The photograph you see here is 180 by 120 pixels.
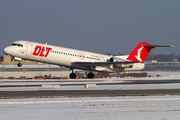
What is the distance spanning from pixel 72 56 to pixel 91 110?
23385 mm

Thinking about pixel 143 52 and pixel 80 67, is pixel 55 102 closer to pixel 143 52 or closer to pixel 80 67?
pixel 80 67

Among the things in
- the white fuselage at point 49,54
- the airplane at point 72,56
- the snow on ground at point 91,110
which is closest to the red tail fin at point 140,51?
the airplane at point 72,56

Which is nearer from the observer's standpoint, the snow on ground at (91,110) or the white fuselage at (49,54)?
the snow on ground at (91,110)

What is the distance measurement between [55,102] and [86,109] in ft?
9.62

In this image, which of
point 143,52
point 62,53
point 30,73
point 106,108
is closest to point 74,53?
point 62,53

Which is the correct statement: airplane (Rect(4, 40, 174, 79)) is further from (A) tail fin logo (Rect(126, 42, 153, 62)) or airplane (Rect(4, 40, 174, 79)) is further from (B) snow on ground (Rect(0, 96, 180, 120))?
(B) snow on ground (Rect(0, 96, 180, 120))

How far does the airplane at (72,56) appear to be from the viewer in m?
32.4

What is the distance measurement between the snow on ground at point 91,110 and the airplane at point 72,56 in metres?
17.8

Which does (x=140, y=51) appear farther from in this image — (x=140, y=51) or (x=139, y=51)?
(x=139, y=51)

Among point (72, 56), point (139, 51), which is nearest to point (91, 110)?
point (72, 56)

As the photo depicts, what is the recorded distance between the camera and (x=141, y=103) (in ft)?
48.2

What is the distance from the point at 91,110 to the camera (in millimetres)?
12820

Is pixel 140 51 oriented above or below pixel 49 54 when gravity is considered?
above

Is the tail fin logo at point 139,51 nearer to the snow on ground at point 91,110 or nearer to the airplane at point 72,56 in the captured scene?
the airplane at point 72,56
